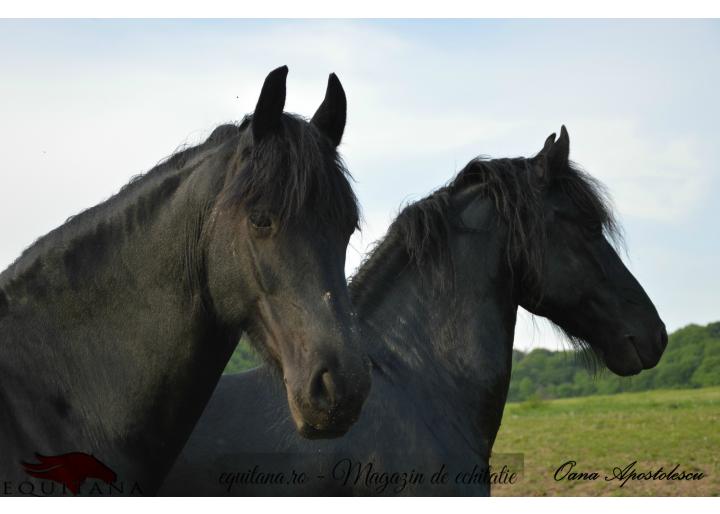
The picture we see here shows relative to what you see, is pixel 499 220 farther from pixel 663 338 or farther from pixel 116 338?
pixel 116 338

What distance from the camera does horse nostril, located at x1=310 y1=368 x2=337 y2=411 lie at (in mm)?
2996

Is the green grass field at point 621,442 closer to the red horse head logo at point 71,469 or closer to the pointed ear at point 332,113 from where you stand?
the pointed ear at point 332,113

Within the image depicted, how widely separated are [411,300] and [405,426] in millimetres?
920

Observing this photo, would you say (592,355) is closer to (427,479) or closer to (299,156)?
(427,479)

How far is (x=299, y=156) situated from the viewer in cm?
336

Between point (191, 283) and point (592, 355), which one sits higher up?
point (592, 355)

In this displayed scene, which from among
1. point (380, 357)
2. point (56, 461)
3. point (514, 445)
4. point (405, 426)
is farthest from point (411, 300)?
point (514, 445)

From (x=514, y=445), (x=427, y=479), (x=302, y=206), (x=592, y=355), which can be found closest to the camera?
(x=302, y=206)

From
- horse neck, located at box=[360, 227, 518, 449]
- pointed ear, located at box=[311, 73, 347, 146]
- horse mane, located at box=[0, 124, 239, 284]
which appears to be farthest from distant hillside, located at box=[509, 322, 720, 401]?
horse mane, located at box=[0, 124, 239, 284]

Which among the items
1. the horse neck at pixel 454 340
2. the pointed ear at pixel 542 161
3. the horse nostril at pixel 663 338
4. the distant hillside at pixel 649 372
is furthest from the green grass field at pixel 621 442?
the pointed ear at pixel 542 161

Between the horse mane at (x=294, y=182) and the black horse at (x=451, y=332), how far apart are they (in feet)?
6.27

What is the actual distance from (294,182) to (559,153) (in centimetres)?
329

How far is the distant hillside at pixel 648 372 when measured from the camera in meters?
21.2

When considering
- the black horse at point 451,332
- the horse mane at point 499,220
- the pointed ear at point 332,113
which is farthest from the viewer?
the horse mane at point 499,220
